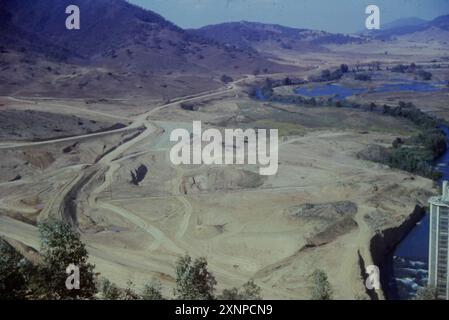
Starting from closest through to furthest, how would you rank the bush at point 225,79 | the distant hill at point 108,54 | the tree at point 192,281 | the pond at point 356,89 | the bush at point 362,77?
the tree at point 192,281 → the distant hill at point 108,54 → the pond at point 356,89 → the bush at point 362,77 → the bush at point 225,79

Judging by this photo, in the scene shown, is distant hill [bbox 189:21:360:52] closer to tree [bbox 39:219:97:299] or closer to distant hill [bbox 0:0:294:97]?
distant hill [bbox 0:0:294:97]

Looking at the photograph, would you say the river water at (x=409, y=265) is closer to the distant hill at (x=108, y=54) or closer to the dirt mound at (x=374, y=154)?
the dirt mound at (x=374, y=154)

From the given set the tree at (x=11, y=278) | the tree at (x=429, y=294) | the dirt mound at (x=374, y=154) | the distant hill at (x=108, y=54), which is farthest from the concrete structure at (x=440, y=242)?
the distant hill at (x=108, y=54)

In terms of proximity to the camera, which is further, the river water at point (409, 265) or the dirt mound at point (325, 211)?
the dirt mound at point (325, 211)

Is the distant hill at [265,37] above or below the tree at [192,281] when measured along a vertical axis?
above

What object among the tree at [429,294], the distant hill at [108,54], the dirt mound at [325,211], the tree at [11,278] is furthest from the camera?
the distant hill at [108,54]

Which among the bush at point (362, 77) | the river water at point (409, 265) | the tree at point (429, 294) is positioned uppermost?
the bush at point (362, 77)

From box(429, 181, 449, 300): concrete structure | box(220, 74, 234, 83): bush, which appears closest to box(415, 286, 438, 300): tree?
box(429, 181, 449, 300): concrete structure
